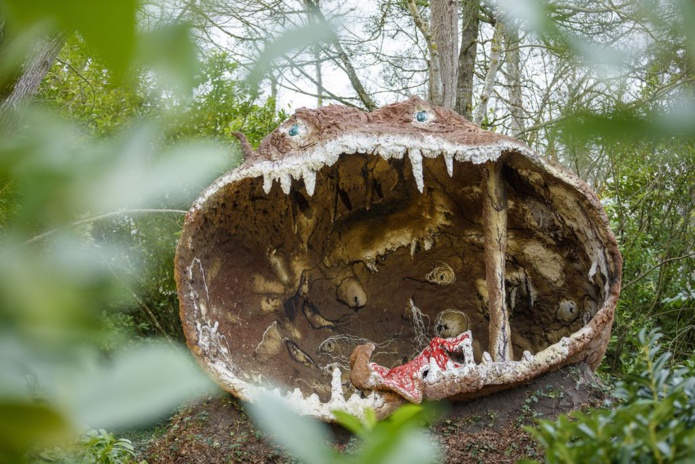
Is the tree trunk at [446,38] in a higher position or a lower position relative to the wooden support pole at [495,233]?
higher

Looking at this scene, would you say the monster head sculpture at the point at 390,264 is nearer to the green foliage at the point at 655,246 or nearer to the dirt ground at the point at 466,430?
the dirt ground at the point at 466,430

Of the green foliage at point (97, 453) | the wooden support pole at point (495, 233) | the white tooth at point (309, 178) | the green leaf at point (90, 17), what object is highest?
the green leaf at point (90, 17)

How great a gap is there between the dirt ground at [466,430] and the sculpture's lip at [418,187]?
0.24 feet

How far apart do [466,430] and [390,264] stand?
3.99ft

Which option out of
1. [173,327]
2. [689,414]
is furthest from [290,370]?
[689,414]

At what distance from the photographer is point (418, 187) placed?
239 centimetres

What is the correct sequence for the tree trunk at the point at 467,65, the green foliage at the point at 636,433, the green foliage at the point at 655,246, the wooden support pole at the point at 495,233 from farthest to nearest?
the tree trunk at the point at 467,65
the green foliage at the point at 655,246
the wooden support pole at the point at 495,233
the green foliage at the point at 636,433

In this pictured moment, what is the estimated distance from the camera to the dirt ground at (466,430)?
2.17m

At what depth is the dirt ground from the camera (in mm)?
2174

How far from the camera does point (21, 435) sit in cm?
21

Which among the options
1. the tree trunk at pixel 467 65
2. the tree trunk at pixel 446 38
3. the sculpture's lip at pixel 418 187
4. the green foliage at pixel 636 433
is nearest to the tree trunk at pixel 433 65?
the tree trunk at pixel 446 38

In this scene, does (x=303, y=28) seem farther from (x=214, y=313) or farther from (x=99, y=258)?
(x=214, y=313)

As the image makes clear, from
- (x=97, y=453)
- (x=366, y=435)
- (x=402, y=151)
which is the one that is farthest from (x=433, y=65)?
(x=366, y=435)

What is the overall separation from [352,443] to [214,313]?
0.79 metres
